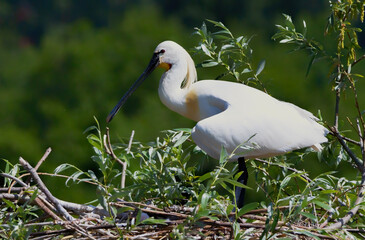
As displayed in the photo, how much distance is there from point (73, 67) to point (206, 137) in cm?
2124

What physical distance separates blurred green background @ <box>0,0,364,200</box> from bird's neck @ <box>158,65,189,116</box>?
462 inches

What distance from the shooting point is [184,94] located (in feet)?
17.3

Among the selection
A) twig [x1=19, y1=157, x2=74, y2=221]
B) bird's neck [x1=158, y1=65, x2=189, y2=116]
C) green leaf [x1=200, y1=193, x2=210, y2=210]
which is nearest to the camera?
green leaf [x1=200, y1=193, x2=210, y2=210]

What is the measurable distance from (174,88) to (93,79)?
63.9 feet

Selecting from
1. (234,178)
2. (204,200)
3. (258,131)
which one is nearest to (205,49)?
(258,131)

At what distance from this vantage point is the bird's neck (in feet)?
17.4

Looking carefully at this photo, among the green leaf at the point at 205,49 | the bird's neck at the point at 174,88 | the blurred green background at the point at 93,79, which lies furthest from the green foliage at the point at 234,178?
the blurred green background at the point at 93,79

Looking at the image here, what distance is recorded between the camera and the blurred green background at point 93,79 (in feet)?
66.2

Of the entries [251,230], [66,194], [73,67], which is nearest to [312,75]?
[73,67]

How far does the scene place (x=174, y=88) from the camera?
5336 millimetres

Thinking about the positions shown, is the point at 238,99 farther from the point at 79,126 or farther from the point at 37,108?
the point at 37,108

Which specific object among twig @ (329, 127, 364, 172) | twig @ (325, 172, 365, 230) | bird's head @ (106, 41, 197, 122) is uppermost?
bird's head @ (106, 41, 197, 122)

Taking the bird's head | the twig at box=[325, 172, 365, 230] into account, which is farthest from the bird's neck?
the twig at box=[325, 172, 365, 230]

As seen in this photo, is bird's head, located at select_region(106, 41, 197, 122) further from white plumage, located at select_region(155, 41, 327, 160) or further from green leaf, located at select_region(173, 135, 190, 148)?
green leaf, located at select_region(173, 135, 190, 148)
